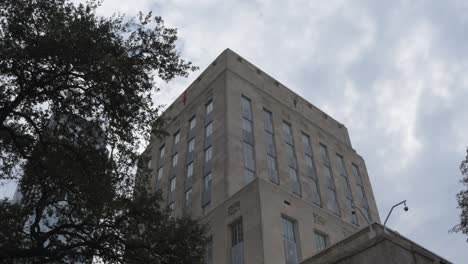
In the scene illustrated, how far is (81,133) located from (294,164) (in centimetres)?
3399

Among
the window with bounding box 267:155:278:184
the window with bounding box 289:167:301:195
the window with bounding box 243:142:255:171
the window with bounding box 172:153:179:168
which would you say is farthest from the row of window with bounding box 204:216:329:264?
the window with bounding box 172:153:179:168

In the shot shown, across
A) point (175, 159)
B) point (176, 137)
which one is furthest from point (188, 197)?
point (176, 137)

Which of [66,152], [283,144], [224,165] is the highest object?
[283,144]

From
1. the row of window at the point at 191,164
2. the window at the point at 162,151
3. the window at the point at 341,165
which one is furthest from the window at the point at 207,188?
the window at the point at 341,165

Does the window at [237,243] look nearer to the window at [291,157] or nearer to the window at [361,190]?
the window at [291,157]

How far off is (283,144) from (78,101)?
112 feet

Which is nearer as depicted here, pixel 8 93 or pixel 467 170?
pixel 8 93

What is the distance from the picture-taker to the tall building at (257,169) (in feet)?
108

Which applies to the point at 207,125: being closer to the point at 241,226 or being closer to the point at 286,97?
the point at 286,97

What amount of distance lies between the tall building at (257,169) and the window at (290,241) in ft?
0.29

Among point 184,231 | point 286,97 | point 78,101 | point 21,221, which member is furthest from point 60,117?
point 286,97

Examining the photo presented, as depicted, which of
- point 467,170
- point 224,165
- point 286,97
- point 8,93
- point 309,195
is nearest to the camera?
point 8,93

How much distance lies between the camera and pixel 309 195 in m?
46.9

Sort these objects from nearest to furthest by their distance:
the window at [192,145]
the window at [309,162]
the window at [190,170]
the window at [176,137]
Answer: the window at [190,170] < the window at [192,145] < the window at [309,162] < the window at [176,137]
